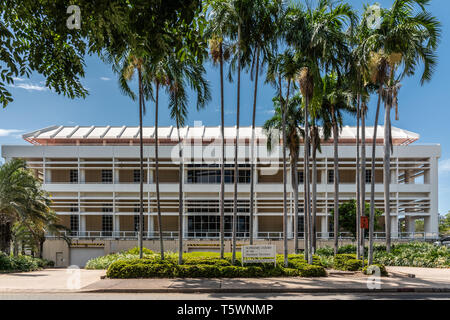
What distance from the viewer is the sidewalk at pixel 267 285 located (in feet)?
44.9

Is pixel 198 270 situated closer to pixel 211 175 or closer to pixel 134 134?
pixel 211 175

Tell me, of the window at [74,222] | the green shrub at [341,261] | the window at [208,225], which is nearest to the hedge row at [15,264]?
the window at [74,222]

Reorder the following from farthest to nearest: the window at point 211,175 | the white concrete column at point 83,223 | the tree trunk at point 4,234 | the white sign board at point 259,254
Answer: the window at point 211,175 < the white concrete column at point 83,223 < the tree trunk at point 4,234 < the white sign board at point 259,254

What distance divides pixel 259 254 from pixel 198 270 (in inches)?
113

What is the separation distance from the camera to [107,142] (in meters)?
43.8

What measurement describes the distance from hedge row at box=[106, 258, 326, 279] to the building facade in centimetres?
1879

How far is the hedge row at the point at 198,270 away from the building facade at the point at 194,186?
61.7ft

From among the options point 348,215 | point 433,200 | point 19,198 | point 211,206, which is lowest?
point 348,215

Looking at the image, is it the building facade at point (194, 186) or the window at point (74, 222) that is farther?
the window at point (74, 222)

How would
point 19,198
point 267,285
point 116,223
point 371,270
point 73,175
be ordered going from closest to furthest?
point 267,285 → point 371,270 → point 19,198 → point 116,223 → point 73,175

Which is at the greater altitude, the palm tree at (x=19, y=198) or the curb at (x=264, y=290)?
the palm tree at (x=19, y=198)

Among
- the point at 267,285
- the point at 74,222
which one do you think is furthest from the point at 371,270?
the point at 74,222

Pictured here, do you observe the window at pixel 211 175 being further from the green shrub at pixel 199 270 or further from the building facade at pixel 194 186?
the green shrub at pixel 199 270

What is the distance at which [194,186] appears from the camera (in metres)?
37.6
